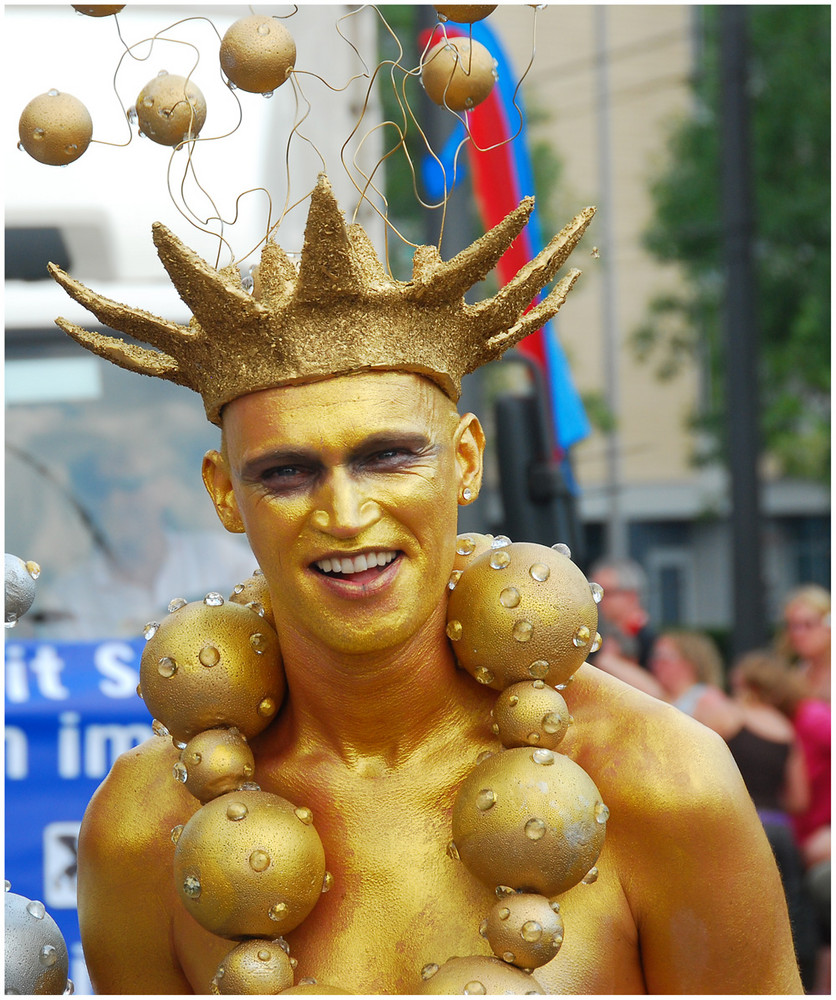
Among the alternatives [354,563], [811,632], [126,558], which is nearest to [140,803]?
[354,563]

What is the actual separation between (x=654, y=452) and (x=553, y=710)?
69.1ft

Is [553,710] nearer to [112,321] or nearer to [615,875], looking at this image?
[615,875]

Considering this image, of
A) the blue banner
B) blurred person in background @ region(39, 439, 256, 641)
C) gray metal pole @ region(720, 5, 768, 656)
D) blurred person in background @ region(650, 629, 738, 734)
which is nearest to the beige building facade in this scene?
gray metal pole @ region(720, 5, 768, 656)

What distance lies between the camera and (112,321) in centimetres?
203

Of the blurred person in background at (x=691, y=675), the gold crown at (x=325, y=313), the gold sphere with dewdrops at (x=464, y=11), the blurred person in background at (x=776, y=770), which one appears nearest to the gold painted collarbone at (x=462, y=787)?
the gold crown at (x=325, y=313)

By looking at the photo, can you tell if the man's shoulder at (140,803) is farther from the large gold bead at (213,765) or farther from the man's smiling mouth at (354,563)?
the man's smiling mouth at (354,563)

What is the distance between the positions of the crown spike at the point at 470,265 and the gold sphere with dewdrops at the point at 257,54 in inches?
16.5

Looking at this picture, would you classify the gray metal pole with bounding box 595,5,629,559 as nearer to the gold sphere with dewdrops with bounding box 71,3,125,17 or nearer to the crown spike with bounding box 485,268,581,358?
the crown spike with bounding box 485,268,581,358

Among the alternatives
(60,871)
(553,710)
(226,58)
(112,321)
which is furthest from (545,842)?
(60,871)

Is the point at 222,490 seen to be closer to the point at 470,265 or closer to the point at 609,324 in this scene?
the point at 470,265

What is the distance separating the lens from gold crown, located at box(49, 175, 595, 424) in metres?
1.89

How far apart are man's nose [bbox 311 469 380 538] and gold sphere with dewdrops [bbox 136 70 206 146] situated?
66 centimetres

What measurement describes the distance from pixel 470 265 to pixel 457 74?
40cm

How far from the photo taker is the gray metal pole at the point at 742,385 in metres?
8.48
